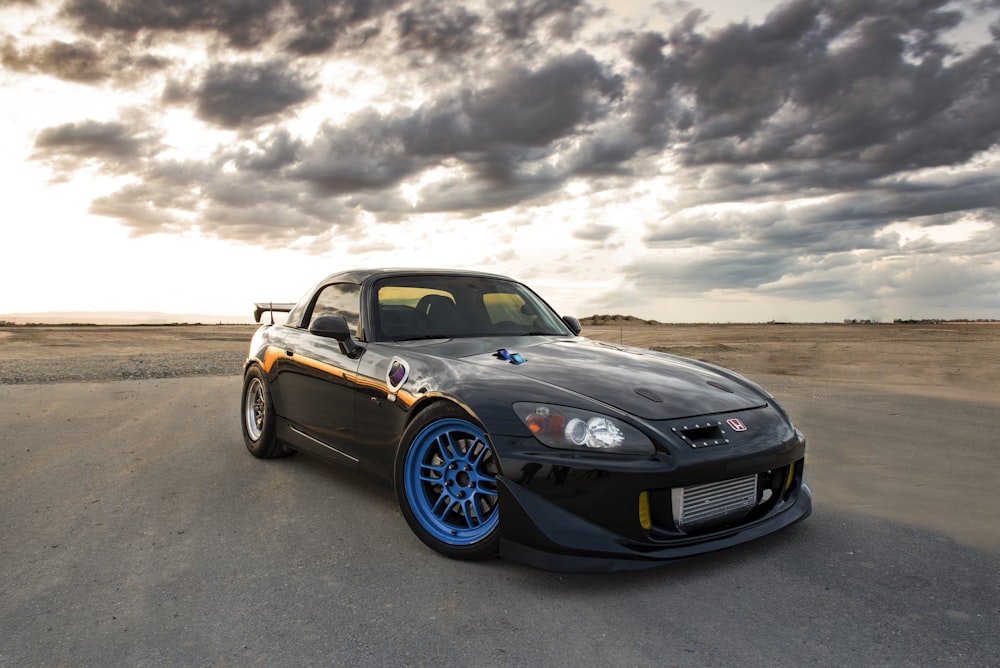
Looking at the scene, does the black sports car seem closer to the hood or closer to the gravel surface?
the hood

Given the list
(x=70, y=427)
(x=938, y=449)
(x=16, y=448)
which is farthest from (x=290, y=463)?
(x=938, y=449)

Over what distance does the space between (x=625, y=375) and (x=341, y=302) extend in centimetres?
229

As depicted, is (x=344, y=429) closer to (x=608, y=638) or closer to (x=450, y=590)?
(x=450, y=590)

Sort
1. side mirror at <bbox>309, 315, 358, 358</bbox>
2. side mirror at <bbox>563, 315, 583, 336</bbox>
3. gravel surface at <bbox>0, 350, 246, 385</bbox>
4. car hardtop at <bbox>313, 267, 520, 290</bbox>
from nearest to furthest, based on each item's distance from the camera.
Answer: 1. side mirror at <bbox>309, 315, 358, 358</bbox>
2. car hardtop at <bbox>313, 267, 520, 290</bbox>
3. side mirror at <bbox>563, 315, 583, 336</bbox>
4. gravel surface at <bbox>0, 350, 246, 385</bbox>

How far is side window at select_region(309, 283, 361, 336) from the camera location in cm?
454

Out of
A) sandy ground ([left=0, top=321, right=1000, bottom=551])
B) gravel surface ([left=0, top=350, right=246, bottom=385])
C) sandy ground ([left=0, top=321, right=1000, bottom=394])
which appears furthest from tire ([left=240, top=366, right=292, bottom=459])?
sandy ground ([left=0, top=321, right=1000, bottom=394])

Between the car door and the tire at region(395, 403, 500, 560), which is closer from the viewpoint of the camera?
the tire at region(395, 403, 500, 560)

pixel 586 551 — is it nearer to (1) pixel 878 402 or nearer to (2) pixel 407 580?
(2) pixel 407 580

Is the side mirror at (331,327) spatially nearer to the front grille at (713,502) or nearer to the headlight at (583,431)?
the headlight at (583,431)

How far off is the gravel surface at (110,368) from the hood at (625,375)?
892 centimetres

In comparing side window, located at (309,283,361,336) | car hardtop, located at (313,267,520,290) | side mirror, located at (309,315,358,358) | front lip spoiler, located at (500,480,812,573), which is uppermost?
car hardtop, located at (313,267,520,290)

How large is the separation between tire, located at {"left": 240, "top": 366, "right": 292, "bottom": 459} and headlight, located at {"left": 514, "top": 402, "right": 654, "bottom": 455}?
9.63 ft

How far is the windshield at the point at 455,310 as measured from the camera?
→ 434 centimetres

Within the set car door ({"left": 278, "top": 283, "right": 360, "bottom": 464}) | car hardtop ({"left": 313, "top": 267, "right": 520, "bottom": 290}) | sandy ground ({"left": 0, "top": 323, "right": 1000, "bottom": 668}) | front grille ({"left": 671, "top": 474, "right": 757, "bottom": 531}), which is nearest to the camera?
sandy ground ({"left": 0, "top": 323, "right": 1000, "bottom": 668})
